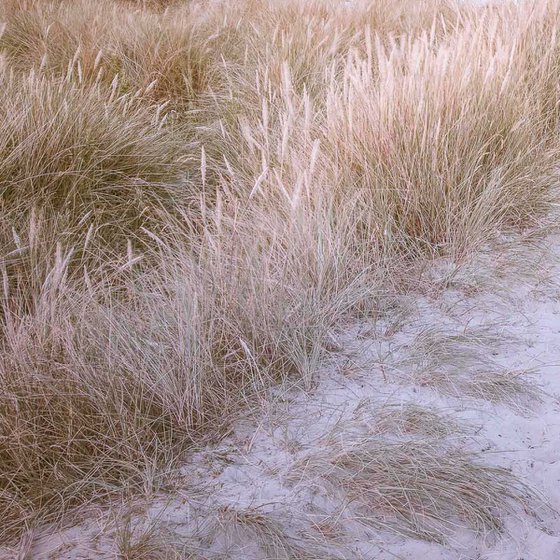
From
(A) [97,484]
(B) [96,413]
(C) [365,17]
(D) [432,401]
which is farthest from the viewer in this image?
(C) [365,17]

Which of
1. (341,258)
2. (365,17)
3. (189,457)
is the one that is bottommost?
(189,457)

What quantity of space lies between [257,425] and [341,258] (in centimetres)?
80

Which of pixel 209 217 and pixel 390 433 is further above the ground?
pixel 209 217

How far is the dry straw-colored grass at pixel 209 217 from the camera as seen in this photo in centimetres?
192

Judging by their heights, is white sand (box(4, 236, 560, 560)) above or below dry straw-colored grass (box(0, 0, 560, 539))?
below

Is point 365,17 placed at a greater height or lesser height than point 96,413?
greater

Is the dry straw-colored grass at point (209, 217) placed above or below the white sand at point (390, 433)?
above

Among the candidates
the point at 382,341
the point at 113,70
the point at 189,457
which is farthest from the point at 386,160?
the point at 113,70

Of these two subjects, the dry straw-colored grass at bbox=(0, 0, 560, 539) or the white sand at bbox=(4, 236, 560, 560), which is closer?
the white sand at bbox=(4, 236, 560, 560)

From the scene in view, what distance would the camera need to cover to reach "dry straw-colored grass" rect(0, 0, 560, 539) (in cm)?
192

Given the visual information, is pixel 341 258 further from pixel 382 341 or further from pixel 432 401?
pixel 432 401

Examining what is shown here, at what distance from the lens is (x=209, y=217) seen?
2982 millimetres

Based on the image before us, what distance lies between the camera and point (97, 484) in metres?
1.82

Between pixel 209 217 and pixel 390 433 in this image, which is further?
pixel 209 217
